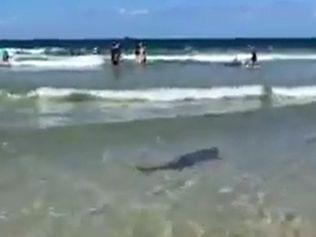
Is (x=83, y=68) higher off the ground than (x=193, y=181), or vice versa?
(x=193, y=181)

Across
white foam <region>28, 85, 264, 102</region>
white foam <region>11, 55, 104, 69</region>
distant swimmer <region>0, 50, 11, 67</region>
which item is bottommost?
white foam <region>11, 55, 104, 69</region>

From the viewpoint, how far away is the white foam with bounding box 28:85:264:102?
70.7 feet

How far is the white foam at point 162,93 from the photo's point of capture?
21.5 m

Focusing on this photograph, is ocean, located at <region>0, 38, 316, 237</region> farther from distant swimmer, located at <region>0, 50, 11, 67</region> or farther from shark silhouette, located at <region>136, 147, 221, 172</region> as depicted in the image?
distant swimmer, located at <region>0, 50, 11, 67</region>

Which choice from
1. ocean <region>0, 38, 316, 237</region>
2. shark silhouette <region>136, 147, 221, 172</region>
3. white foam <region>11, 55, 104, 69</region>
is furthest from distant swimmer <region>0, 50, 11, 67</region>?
shark silhouette <region>136, 147, 221, 172</region>

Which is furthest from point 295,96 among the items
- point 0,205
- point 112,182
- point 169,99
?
point 0,205

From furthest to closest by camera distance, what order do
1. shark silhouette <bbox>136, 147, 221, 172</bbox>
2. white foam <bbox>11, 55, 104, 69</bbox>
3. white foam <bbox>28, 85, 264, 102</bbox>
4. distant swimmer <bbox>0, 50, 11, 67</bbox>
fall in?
white foam <bbox>11, 55, 104, 69</bbox> → distant swimmer <bbox>0, 50, 11, 67</bbox> → white foam <bbox>28, 85, 264, 102</bbox> → shark silhouette <bbox>136, 147, 221, 172</bbox>

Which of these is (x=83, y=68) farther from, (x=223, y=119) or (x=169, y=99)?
(x=223, y=119)

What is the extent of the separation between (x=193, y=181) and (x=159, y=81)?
20.2 m

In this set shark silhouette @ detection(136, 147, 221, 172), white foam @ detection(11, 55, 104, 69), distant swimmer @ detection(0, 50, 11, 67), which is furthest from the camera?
white foam @ detection(11, 55, 104, 69)

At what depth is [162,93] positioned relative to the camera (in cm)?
2259

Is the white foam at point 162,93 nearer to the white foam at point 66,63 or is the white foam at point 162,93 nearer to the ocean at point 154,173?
the ocean at point 154,173

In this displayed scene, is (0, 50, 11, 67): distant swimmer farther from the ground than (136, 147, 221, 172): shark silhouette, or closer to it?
closer to it

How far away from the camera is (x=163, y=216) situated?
7176mm
